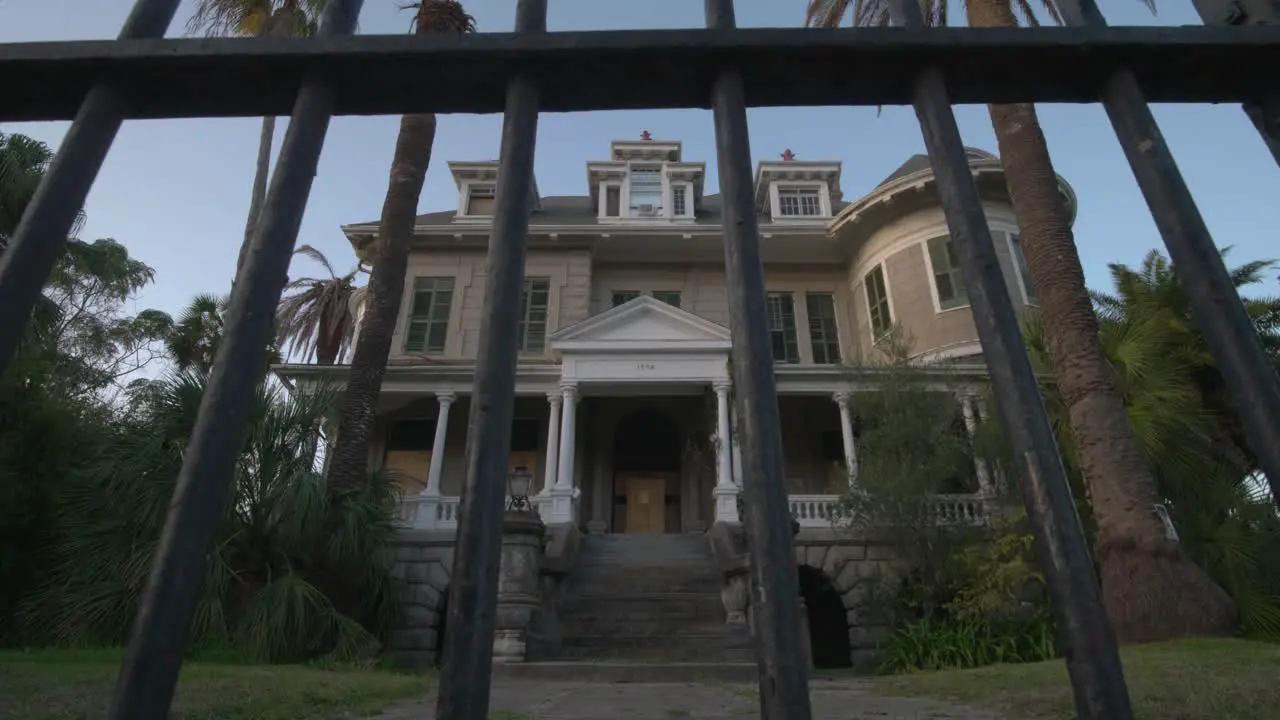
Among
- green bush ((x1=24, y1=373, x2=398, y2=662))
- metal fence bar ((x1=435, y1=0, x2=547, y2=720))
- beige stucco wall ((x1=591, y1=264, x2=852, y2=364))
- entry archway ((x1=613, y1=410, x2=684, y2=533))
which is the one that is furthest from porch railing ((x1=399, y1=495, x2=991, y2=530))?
metal fence bar ((x1=435, y1=0, x2=547, y2=720))

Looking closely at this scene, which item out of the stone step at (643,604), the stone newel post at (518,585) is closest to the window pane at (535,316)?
the stone newel post at (518,585)

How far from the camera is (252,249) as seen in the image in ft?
6.74

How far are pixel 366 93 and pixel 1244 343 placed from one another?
8.51 feet

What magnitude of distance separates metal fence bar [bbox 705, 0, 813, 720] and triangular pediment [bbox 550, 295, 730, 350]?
1432 cm

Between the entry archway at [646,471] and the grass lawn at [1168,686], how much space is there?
38.4 ft

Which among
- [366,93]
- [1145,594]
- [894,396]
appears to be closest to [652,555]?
[894,396]

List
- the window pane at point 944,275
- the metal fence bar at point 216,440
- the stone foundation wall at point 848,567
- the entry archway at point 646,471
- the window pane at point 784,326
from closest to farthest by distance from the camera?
the metal fence bar at point 216,440
the stone foundation wall at point 848,567
the window pane at point 944,275
the entry archway at point 646,471
the window pane at point 784,326

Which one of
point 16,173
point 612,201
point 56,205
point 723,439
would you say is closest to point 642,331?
point 723,439

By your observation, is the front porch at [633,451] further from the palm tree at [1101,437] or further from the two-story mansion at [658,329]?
the palm tree at [1101,437]

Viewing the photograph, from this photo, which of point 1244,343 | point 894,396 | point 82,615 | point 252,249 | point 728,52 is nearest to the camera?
point 1244,343

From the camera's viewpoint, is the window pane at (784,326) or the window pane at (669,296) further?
the window pane at (669,296)

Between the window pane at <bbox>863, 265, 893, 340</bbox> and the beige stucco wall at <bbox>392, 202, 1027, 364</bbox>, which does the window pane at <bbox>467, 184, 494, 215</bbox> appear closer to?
the beige stucco wall at <bbox>392, 202, 1027, 364</bbox>

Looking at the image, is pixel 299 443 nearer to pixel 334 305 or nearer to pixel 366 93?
pixel 366 93

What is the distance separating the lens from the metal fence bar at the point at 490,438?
1660 mm
